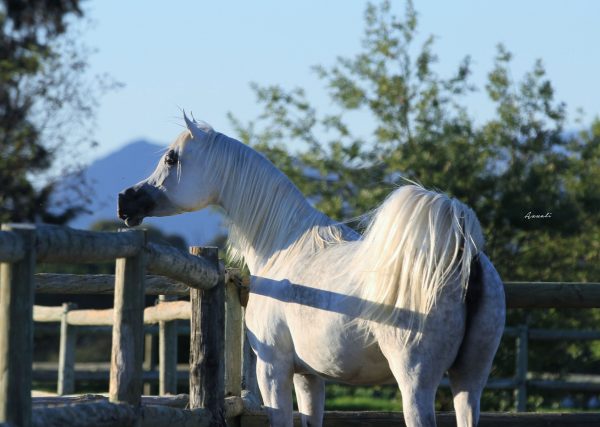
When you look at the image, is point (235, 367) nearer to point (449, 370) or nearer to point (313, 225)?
point (313, 225)

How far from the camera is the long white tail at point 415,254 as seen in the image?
14.9 ft

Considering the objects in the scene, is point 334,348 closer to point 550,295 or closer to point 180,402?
point 180,402

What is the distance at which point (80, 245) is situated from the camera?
11.7ft

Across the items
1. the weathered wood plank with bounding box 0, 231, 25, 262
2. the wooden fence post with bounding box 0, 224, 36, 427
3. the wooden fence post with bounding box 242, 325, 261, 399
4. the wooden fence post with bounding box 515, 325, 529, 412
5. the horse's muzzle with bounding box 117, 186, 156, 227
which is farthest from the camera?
the wooden fence post with bounding box 515, 325, 529, 412

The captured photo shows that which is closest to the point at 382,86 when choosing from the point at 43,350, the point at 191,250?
the point at 43,350

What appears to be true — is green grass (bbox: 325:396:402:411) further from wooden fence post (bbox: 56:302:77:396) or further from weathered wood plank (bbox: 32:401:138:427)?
weathered wood plank (bbox: 32:401:138:427)

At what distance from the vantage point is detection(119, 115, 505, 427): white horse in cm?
455

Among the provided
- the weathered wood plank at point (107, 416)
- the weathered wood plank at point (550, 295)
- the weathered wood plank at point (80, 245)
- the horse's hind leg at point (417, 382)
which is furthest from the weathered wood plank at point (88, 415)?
the weathered wood plank at point (550, 295)

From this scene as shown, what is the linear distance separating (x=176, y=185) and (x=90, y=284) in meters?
1.20

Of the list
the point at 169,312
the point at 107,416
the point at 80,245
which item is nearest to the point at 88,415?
the point at 107,416

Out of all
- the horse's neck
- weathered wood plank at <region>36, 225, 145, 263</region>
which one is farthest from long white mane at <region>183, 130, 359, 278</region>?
weathered wood plank at <region>36, 225, 145, 263</region>

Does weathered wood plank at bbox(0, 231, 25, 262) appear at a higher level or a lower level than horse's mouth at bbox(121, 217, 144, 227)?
lower

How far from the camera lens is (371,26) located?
1450 centimetres

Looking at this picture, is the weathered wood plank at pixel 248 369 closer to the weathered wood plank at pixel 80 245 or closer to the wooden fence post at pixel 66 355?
the weathered wood plank at pixel 80 245
